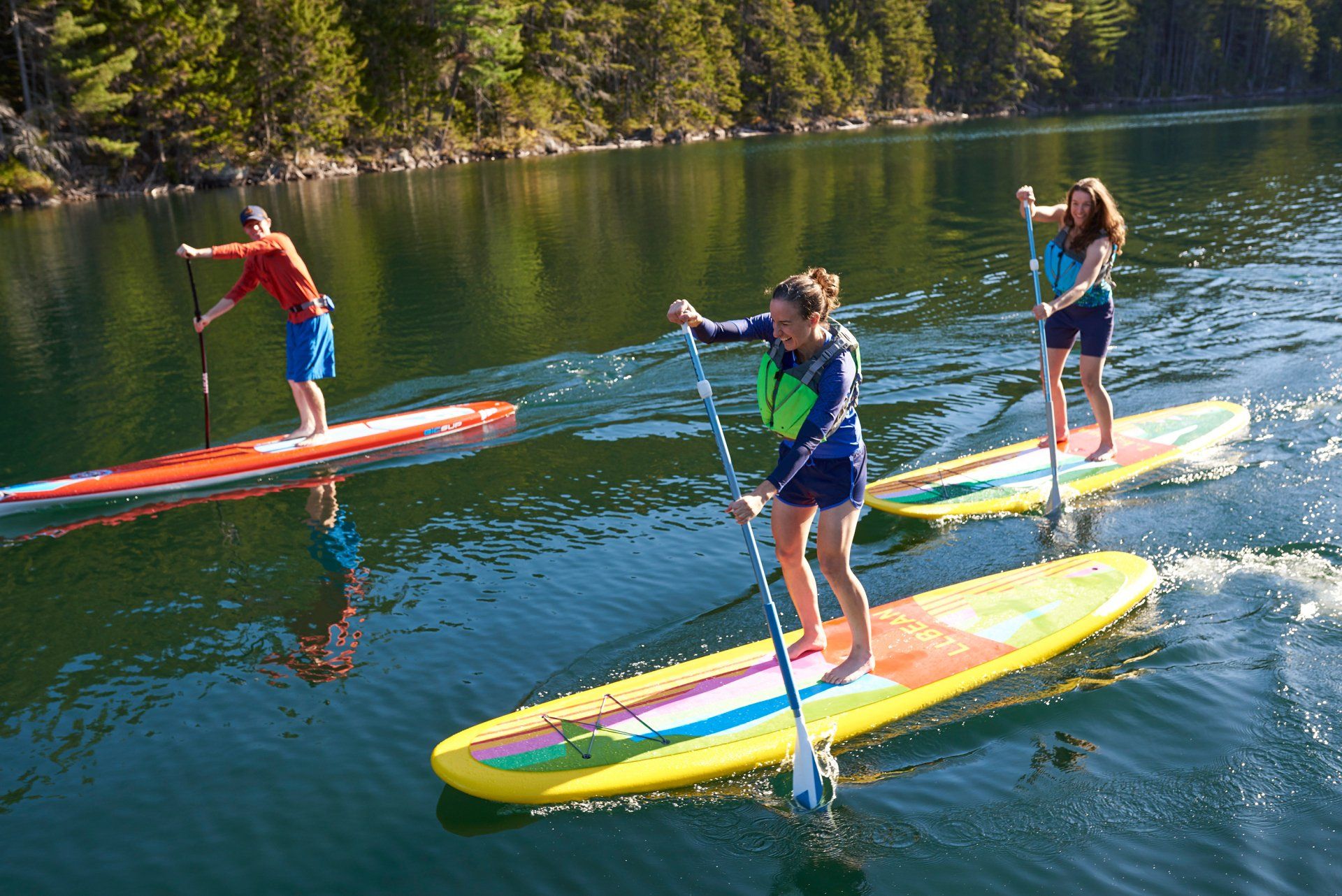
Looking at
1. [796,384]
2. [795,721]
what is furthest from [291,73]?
[795,721]

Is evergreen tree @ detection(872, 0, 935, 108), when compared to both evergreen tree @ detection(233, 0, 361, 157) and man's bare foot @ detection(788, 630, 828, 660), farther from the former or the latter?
man's bare foot @ detection(788, 630, 828, 660)

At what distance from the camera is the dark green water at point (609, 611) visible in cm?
494

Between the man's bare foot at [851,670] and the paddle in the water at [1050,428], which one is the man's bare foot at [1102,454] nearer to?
the paddle in the water at [1050,428]

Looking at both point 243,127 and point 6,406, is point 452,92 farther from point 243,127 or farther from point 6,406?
point 6,406

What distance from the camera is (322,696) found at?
649 cm

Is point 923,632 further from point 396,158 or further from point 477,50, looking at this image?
point 477,50

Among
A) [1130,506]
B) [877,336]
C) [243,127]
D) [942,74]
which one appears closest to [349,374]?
[877,336]

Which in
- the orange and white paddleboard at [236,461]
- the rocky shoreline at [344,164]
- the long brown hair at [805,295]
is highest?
the rocky shoreline at [344,164]

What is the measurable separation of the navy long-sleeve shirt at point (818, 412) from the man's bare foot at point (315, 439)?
21.1ft

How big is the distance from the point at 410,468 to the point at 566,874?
6546 mm

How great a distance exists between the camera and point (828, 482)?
18.1ft

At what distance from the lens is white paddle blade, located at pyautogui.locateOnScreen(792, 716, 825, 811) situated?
5.06 m

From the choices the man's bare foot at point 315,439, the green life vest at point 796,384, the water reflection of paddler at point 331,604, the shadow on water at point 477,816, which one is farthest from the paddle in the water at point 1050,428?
the man's bare foot at point 315,439

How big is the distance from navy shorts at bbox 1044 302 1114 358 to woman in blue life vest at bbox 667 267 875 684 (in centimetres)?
439
